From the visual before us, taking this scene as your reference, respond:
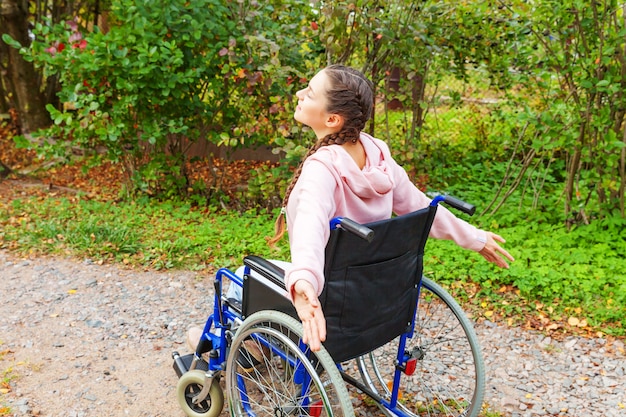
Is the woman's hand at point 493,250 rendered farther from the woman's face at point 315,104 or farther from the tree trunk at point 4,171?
the tree trunk at point 4,171

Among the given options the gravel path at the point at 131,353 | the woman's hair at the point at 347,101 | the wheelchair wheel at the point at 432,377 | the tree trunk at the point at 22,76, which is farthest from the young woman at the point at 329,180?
the tree trunk at the point at 22,76

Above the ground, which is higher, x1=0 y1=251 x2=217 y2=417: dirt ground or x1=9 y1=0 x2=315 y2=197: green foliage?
x1=9 y1=0 x2=315 y2=197: green foliage

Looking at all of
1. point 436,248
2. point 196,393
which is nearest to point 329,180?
point 196,393

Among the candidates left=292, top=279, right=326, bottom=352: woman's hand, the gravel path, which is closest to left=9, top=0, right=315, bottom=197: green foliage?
the gravel path

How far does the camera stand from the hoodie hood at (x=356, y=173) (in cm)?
195

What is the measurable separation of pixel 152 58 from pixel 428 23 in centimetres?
206

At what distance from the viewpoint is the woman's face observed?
2.01 metres

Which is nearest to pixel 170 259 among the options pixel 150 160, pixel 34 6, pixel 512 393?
pixel 150 160

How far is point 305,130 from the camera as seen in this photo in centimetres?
438

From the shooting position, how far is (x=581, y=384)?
2926 millimetres

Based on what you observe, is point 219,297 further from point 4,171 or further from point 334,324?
point 4,171

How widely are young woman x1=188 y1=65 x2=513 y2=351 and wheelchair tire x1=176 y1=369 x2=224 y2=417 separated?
→ 0.78m

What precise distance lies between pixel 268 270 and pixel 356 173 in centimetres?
44

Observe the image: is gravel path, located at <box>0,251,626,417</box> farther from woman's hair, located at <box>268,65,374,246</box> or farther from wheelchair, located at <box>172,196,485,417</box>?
woman's hair, located at <box>268,65,374,246</box>
